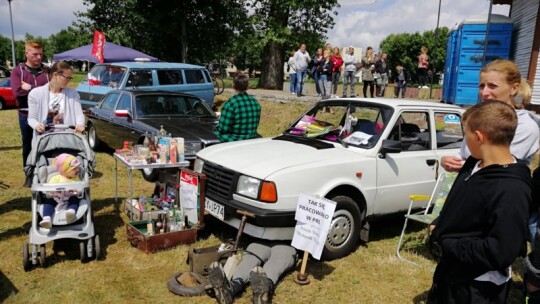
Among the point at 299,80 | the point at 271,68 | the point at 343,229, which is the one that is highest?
the point at 271,68

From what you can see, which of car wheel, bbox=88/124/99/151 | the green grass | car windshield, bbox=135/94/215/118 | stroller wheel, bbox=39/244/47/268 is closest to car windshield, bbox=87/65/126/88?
car wheel, bbox=88/124/99/151

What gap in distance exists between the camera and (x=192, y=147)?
673 cm

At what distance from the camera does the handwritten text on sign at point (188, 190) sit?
4.72 metres

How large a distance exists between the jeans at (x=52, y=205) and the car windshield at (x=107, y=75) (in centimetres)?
774

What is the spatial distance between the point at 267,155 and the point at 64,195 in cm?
Answer: 212

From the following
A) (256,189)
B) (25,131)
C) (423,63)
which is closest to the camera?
(256,189)

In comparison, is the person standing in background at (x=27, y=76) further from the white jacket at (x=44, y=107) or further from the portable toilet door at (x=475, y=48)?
the portable toilet door at (x=475, y=48)

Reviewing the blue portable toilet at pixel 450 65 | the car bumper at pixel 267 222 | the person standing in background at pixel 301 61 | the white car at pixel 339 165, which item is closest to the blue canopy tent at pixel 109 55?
the person standing in background at pixel 301 61

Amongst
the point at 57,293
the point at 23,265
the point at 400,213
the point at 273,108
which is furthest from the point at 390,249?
the point at 273,108

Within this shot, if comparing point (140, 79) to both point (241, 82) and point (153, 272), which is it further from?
point (153, 272)

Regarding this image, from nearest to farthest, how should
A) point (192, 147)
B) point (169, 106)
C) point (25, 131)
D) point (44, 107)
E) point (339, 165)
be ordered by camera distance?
1. point (339, 165)
2. point (44, 107)
3. point (25, 131)
4. point (192, 147)
5. point (169, 106)

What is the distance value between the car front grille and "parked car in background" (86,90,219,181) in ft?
6.63

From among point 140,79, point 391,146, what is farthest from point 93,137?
point 391,146

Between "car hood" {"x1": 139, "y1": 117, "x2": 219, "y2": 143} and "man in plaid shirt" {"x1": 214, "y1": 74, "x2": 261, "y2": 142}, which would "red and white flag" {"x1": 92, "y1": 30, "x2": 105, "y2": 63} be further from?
"man in plaid shirt" {"x1": 214, "y1": 74, "x2": 261, "y2": 142}
